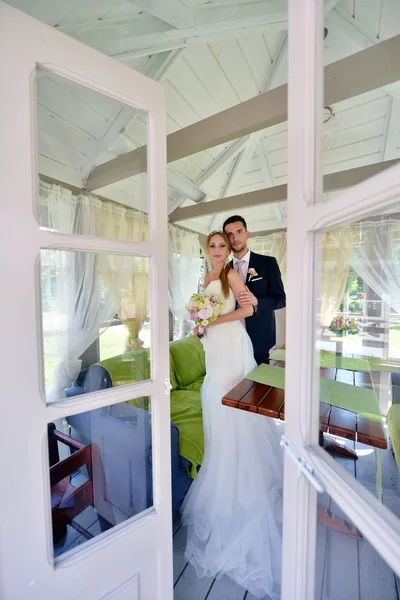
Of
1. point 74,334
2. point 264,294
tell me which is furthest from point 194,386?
point 74,334

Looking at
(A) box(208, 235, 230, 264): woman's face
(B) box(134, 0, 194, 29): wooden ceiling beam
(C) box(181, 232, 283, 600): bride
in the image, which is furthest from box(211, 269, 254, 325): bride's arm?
(B) box(134, 0, 194, 29): wooden ceiling beam

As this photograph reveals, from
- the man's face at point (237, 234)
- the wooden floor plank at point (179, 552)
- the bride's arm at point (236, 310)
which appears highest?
the man's face at point (237, 234)

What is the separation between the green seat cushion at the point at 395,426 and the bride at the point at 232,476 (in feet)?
2.43

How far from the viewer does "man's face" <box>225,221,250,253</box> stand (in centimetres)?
160

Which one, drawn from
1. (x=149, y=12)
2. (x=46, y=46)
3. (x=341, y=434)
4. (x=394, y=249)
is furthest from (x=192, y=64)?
(x=341, y=434)

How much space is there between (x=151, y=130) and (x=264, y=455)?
168 centimetres

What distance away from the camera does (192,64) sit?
155 centimetres

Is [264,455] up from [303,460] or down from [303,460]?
down

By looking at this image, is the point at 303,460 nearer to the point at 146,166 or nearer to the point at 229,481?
the point at 229,481

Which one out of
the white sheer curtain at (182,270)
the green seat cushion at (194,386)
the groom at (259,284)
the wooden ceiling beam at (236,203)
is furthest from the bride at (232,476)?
the white sheer curtain at (182,270)

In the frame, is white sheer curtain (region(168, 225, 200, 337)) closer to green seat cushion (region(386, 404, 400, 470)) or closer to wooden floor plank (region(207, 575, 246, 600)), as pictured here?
wooden floor plank (region(207, 575, 246, 600))

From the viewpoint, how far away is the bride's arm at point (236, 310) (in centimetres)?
145

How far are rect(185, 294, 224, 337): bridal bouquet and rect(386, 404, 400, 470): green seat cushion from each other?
0.84 meters

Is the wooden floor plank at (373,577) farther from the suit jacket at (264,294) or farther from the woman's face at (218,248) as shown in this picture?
the woman's face at (218,248)
